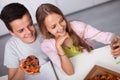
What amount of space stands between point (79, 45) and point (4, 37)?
1872 millimetres

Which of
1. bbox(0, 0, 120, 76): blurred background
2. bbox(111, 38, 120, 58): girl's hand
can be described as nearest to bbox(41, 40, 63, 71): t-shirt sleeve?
bbox(111, 38, 120, 58): girl's hand

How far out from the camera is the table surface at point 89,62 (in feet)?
3.43

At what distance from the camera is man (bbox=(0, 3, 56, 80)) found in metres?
1.17

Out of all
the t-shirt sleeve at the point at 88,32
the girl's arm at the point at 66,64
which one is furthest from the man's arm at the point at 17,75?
the t-shirt sleeve at the point at 88,32

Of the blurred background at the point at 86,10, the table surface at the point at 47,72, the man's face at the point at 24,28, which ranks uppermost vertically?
the man's face at the point at 24,28

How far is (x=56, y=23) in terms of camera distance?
1140 millimetres

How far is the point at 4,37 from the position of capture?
2.97 m

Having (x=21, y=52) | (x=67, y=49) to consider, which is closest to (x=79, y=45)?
(x=67, y=49)

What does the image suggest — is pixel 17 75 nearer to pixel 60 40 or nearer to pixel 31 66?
pixel 31 66

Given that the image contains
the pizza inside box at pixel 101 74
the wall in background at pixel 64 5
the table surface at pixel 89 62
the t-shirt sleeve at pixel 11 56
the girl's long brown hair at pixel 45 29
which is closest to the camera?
the pizza inside box at pixel 101 74

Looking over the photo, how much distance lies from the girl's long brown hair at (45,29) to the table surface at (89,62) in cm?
7

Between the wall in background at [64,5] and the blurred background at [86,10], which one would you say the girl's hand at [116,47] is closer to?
the blurred background at [86,10]

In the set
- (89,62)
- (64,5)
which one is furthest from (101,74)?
(64,5)

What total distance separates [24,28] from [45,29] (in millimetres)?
110
